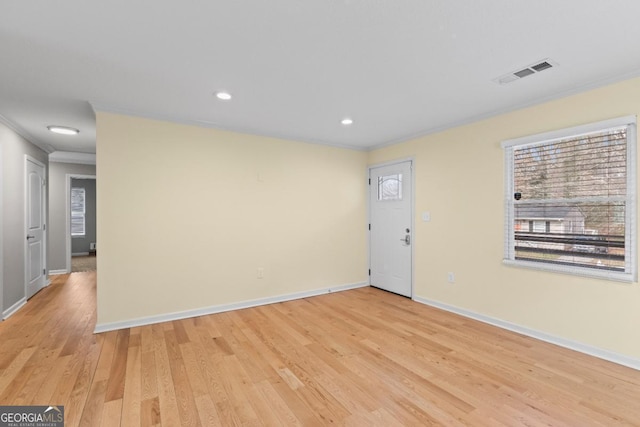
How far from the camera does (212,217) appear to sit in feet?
12.5

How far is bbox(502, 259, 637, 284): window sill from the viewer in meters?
2.49

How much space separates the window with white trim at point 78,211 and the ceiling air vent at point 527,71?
999 cm

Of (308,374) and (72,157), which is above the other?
(72,157)

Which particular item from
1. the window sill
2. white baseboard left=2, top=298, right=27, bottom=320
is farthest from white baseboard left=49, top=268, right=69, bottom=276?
the window sill

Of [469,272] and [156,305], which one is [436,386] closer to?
[469,272]

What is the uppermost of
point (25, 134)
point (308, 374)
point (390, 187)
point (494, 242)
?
point (25, 134)

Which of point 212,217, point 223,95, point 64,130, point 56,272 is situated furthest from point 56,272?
point 223,95

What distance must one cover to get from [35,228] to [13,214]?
89 cm

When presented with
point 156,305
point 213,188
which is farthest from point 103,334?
point 213,188

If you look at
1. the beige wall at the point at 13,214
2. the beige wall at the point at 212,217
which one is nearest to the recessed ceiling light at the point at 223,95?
the beige wall at the point at 212,217

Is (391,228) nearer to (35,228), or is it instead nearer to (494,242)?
(494,242)

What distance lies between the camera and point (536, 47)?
81.0 inches

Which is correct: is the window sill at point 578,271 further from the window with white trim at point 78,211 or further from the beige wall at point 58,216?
the window with white trim at point 78,211

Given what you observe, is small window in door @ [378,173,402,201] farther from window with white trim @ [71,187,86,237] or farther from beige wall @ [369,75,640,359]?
window with white trim @ [71,187,86,237]
